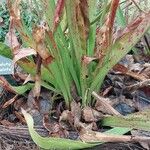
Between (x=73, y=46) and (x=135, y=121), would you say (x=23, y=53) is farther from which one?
(x=135, y=121)

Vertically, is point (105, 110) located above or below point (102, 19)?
below

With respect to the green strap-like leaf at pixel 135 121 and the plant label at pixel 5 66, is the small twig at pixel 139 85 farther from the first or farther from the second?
the plant label at pixel 5 66

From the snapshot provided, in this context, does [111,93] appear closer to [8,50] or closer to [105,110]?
[105,110]

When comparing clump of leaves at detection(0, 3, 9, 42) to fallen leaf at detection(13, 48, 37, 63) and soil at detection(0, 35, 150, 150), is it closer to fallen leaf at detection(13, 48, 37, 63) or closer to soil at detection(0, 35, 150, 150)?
soil at detection(0, 35, 150, 150)

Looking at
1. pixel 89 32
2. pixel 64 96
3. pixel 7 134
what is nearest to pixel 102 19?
pixel 89 32

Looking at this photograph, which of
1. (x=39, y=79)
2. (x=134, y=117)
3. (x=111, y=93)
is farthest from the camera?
(x=111, y=93)

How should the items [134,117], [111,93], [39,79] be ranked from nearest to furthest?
[134,117], [39,79], [111,93]
